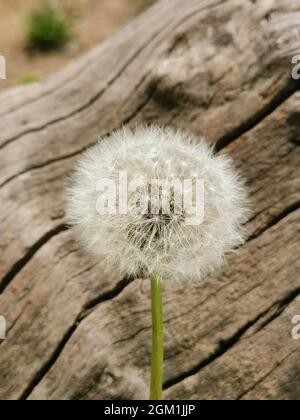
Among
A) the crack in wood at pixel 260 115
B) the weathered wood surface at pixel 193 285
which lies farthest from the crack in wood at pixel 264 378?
the crack in wood at pixel 260 115

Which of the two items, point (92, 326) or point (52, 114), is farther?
point (52, 114)

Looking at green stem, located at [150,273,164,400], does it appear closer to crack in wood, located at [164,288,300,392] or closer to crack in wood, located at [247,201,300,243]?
crack in wood, located at [164,288,300,392]

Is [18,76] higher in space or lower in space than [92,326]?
higher

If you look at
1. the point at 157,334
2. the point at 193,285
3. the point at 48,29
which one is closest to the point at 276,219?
the point at 193,285

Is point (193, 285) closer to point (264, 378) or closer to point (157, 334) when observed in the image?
point (264, 378)

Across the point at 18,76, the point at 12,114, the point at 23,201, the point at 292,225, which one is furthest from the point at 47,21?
the point at 292,225

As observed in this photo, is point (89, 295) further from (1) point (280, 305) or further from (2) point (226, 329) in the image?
(1) point (280, 305)

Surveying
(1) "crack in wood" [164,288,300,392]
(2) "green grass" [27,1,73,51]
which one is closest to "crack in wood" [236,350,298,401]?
(1) "crack in wood" [164,288,300,392]
